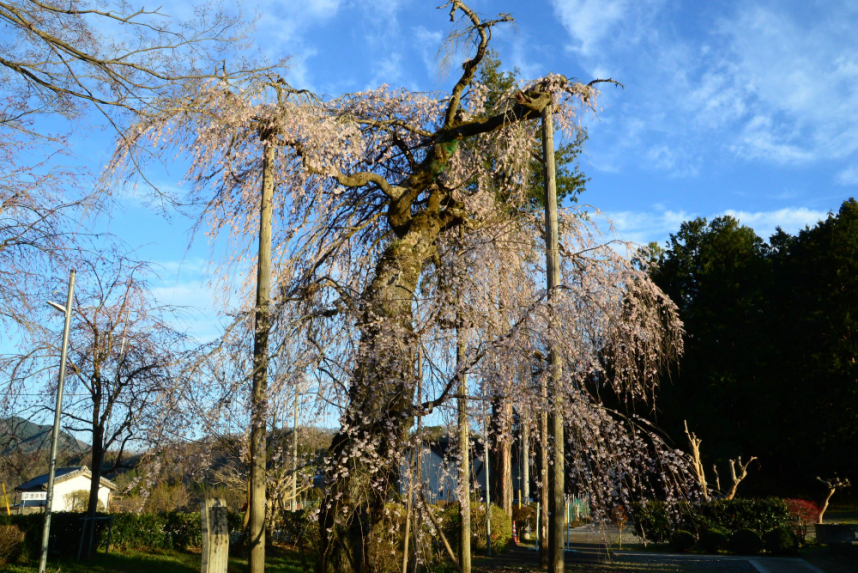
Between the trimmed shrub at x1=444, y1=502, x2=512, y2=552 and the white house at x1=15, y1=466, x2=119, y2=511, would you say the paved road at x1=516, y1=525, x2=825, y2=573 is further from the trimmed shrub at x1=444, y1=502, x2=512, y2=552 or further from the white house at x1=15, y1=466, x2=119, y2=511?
→ the white house at x1=15, y1=466, x2=119, y2=511

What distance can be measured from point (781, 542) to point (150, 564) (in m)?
15.9

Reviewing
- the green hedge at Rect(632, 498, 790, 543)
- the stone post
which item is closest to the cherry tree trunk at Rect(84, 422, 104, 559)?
the stone post

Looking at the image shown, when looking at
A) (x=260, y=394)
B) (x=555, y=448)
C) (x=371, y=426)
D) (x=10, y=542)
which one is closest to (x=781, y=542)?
(x=555, y=448)

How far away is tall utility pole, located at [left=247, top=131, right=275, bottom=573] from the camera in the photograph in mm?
7277

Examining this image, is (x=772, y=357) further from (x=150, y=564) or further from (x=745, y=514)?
(x=150, y=564)

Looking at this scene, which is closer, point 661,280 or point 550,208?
point 550,208

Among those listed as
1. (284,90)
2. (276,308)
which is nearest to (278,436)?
(276,308)

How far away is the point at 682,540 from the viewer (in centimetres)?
1777

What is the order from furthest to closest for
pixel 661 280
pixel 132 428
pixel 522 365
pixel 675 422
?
pixel 661 280 → pixel 675 422 → pixel 132 428 → pixel 522 365

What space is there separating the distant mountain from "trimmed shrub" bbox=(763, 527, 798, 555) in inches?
700

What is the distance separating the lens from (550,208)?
8922 millimetres

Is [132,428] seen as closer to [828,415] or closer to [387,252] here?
[387,252]

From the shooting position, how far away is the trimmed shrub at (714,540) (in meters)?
17.2

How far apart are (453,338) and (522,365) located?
103cm
